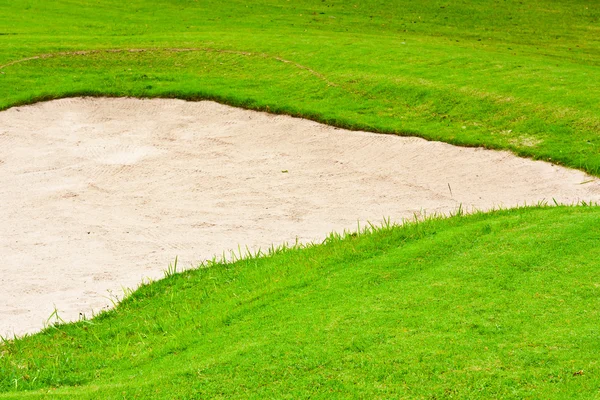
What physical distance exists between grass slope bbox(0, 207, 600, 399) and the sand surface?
1.77 meters

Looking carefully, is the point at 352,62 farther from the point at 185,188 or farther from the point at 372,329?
the point at 372,329

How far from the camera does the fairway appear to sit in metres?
5.93

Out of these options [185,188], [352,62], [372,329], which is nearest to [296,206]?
[185,188]

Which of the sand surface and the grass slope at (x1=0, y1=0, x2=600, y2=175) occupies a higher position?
the grass slope at (x1=0, y1=0, x2=600, y2=175)

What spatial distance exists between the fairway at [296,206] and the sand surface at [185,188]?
0.05 metres

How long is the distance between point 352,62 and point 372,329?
43.8 feet

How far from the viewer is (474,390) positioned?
209 inches

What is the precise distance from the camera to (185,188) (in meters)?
13.5

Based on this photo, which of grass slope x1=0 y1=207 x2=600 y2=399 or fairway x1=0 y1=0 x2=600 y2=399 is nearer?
grass slope x1=0 y1=207 x2=600 y2=399

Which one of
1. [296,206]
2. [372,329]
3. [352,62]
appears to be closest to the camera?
[372,329]

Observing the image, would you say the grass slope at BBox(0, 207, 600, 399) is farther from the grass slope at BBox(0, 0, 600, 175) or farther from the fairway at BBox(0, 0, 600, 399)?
the grass slope at BBox(0, 0, 600, 175)

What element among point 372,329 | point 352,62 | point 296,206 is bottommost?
point 296,206

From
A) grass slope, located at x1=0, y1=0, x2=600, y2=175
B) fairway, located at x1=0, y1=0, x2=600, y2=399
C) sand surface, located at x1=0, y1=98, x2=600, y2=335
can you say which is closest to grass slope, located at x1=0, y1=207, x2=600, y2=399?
fairway, located at x1=0, y1=0, x2=600, y2=399

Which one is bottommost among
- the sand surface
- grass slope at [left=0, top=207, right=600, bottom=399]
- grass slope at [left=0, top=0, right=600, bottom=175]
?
the sand surface
